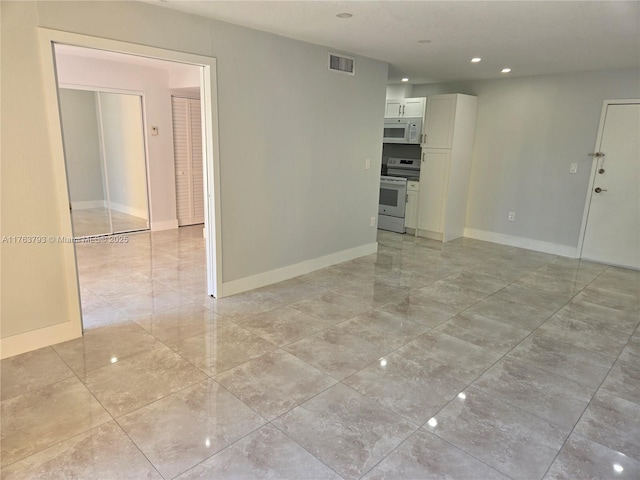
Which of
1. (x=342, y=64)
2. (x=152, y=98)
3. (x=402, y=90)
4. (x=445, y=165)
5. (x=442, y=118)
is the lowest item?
(x=445, y=165)

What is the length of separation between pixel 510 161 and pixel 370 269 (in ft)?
9.86

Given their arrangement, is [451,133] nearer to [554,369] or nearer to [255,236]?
[255,236]

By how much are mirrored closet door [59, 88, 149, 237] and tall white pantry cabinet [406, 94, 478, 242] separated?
174 inches

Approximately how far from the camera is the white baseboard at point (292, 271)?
4043mm

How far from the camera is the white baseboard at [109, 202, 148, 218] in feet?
20.3

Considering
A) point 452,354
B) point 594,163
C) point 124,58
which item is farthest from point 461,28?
point 124,58

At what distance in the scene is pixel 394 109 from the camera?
6906 mm

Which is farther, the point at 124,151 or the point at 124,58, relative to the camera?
the point at 124,151

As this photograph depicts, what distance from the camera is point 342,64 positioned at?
461 centimetres

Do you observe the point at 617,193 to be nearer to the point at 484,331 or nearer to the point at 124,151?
the point at 484,331

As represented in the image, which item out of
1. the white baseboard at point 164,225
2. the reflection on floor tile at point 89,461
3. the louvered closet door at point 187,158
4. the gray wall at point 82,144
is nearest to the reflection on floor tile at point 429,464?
the reflection on floor tile at point 89,461

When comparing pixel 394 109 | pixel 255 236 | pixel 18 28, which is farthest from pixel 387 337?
pixel 394 109

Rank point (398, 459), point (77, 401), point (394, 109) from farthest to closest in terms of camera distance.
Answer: point (394, 109) → point (77, 401) → point (398, 459)

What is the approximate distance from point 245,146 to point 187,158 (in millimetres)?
3348
